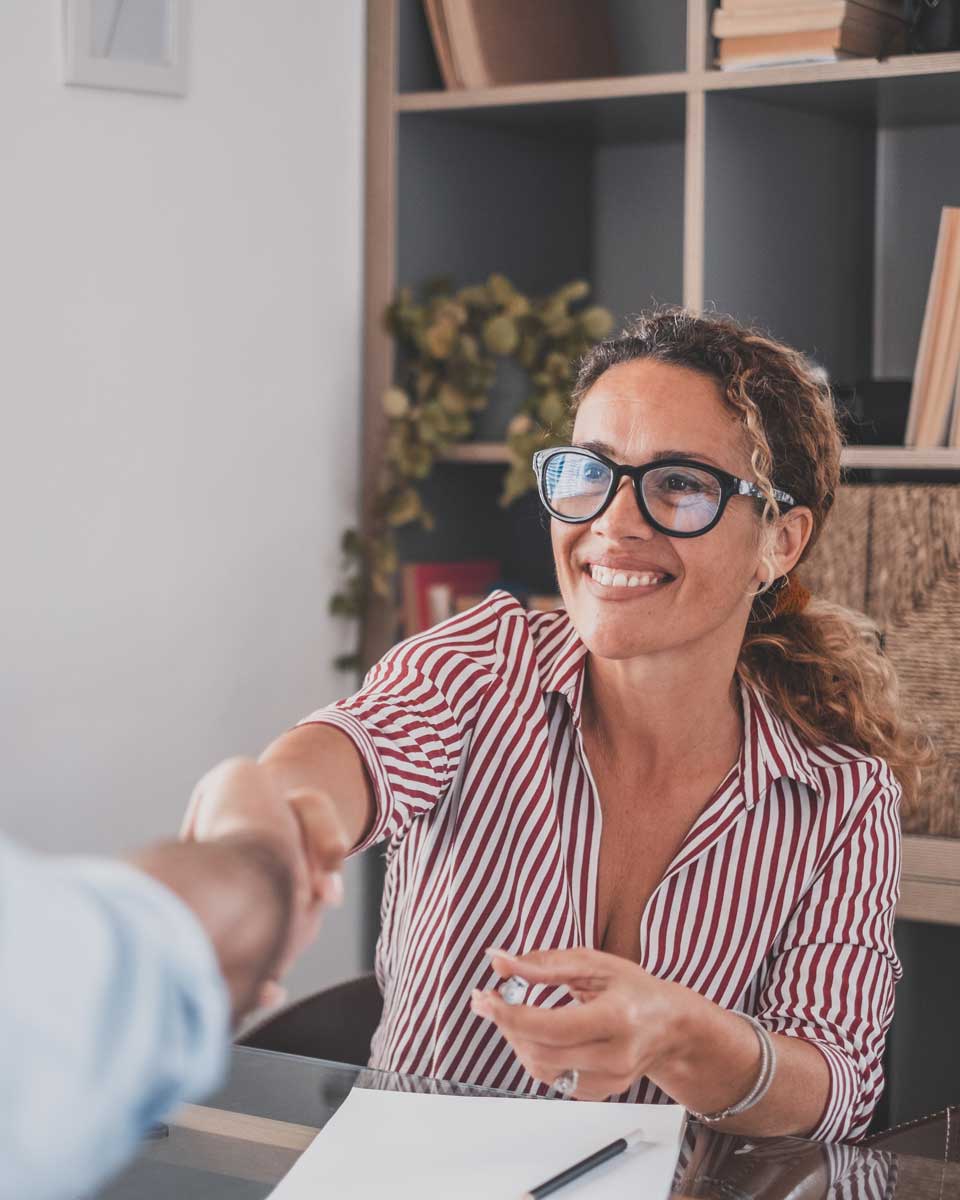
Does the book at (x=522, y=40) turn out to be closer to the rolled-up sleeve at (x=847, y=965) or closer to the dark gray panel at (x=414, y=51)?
the dark gray panel at (x=414, y=51)

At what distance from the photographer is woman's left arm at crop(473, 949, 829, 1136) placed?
109cm

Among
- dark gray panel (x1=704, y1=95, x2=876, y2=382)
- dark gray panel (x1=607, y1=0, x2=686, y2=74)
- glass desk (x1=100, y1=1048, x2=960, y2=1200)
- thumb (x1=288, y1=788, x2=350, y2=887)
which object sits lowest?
glass desk (x1=100, y1=1048, x2=960, y2=1200)

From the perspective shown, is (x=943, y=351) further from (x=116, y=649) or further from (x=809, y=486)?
(x=116, y=649)

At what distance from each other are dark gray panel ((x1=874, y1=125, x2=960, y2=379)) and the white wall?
889mm

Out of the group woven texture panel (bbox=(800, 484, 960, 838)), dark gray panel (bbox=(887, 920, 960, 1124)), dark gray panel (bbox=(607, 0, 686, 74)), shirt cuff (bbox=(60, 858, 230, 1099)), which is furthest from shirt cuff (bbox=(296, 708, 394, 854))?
dark gray panel (bbox=(607, 0, 686, 74))

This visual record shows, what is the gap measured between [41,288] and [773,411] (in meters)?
1.07

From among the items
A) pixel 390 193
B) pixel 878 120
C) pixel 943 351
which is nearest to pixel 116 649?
pixel 390 193

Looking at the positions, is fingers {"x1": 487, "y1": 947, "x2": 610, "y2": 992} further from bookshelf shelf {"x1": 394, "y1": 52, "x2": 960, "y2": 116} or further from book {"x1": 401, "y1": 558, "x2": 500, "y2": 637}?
bookshelf shelf {"x1": 394, "y1": 52, "x2": 960, "y2": 116}

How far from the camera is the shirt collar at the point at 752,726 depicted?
1513 millimetres

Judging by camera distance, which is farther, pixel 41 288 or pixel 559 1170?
pixel 41 288

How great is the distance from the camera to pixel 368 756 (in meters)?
1.34

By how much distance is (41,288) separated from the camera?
2064 mm

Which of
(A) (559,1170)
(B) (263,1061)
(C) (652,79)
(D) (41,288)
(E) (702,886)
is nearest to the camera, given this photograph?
A: (A) (559,1170)

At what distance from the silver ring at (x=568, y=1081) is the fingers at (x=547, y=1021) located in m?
0.04
